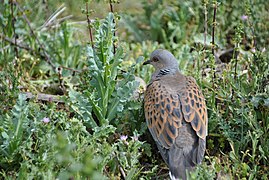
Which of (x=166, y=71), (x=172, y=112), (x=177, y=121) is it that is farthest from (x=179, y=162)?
A: (x=166, y=71)

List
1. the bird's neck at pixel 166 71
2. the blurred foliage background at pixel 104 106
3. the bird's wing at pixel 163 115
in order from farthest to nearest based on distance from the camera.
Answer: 1. the bird's neck at pixel 166 71
2. the bird's wing at pixel 163 115
3. the blurred foliage background at pixel 104 106

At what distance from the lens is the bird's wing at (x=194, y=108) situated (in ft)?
16.9

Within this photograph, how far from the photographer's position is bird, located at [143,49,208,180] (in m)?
4.95

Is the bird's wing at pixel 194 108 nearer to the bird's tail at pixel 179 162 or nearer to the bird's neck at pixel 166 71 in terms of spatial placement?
the bird's tail at pixel 179 162

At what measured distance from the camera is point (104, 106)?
5566 millimetres

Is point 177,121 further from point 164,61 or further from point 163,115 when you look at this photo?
point 164,61

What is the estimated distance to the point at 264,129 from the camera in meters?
5.29

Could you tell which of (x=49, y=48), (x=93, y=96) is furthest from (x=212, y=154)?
(x=49, y=48)

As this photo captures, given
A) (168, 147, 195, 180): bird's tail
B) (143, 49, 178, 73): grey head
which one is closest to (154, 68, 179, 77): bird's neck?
(143, 49, 178, 73): grey head

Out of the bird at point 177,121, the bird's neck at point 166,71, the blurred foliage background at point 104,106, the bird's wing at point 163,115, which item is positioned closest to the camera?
the blurred foliage background at point 104,106

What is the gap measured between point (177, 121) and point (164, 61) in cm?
110

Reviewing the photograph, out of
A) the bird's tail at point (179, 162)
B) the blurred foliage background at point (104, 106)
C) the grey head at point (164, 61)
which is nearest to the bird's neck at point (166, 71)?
the grey head at point (164, 61)

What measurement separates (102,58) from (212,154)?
1.40 meters

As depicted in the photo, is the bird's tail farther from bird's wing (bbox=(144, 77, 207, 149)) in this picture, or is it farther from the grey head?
the grey head
